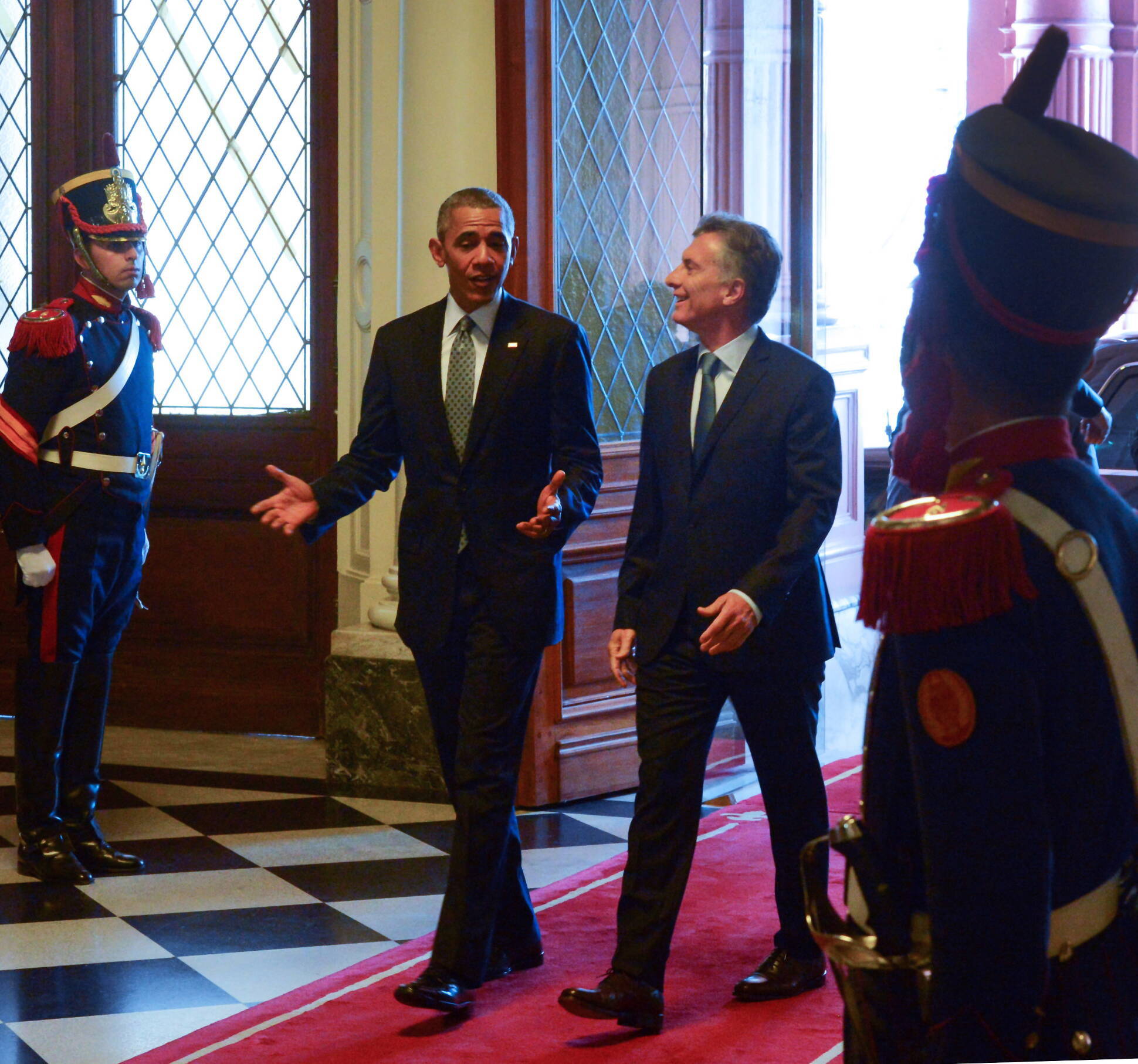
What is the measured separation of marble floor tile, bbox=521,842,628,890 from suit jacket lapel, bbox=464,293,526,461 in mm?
1254

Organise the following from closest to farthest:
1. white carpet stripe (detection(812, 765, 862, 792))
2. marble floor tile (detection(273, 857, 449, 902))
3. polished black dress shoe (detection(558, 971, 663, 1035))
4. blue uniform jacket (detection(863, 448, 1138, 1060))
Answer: blue uniform jacket (detection(863, 448, 1138, 1060))
polished black dress shoe (detection(558, 971, 663, 1035))
marble floor tile (detection(273, 857, 449, 902))
white carpet stripe (detection(812, 765, 862, 792))

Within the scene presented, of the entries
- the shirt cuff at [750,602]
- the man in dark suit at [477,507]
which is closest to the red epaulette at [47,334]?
the man in dark suit at [477,507]

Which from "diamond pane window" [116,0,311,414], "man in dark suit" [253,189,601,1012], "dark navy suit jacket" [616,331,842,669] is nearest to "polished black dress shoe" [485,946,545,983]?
"man in dark suit" [253,189,601,1012]

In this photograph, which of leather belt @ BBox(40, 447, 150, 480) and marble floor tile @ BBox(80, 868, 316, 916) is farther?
leather belt @ BBox(40, 447, 150, 480)

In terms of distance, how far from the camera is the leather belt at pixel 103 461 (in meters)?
3.91

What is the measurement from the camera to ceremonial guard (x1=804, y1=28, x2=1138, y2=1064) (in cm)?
109

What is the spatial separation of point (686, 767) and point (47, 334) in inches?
76.8

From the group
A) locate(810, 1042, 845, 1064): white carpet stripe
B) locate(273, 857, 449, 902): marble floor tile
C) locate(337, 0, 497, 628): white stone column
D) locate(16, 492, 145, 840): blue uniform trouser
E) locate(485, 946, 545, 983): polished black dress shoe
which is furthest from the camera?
locate(337, 0, 497, 628): white stone column

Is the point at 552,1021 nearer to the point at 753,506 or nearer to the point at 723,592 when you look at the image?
the point at 723,592

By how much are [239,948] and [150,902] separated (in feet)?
1.38

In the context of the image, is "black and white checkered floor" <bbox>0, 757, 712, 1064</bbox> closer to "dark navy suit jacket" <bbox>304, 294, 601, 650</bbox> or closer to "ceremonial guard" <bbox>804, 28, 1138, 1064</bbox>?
"dark navy suit jacket" <bbox>304, 294, 601, 650</bbox>

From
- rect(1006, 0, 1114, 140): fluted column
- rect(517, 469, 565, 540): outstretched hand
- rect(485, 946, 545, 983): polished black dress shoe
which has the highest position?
rect(1006, 0, 1114, 140): fluted column

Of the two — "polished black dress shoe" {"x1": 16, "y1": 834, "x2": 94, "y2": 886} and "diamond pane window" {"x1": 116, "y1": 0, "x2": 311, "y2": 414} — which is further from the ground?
"diamond pane window" {"x1": 116, "y1": 0, "x2": 311, "y2": 414}

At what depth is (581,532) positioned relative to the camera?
4715 mm
